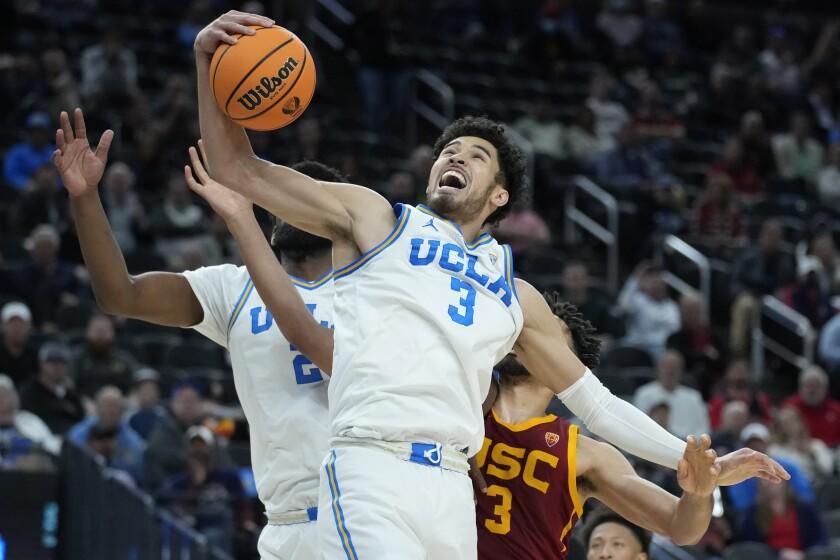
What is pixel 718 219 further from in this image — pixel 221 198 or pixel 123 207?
pixel 221 198

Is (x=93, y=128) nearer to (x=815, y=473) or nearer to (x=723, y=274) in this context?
(x=723, y=274)

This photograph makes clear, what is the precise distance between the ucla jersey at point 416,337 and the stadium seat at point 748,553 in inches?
219

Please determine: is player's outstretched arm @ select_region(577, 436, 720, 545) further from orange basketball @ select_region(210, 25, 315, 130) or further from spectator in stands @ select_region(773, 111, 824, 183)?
spectator in stands @ select_region(773, 111, 824, 183)

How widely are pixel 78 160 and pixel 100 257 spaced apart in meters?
0.34

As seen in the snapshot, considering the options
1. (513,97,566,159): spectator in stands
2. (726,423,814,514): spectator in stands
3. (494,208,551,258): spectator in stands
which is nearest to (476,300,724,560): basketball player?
(726,423,814,514): spectator in stands

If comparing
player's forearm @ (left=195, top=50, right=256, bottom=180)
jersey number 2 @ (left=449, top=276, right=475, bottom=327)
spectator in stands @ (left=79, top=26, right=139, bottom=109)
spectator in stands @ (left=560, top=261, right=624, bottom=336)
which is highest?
player's forearm @ (left=195, top=50, right=256, bottom=180)

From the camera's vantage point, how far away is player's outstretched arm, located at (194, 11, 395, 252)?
4531mm

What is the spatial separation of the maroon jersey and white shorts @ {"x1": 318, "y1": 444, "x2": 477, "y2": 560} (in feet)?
2.98

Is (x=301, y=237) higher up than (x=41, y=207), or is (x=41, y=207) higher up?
(x=301, y=237)

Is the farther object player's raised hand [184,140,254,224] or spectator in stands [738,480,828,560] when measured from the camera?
spectator in stands [738,480,828,560]

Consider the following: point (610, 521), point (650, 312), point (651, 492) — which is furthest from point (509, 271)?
point (650, 312)

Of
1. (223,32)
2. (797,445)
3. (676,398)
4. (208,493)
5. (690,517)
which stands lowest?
(797,445)

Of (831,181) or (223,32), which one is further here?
(831,181)

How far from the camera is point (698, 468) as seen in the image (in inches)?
193
